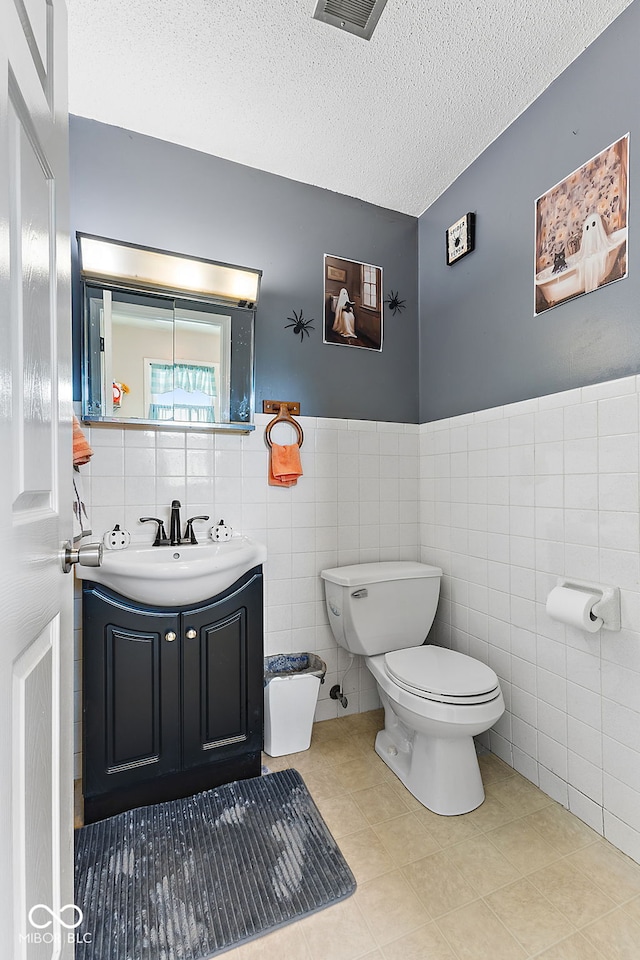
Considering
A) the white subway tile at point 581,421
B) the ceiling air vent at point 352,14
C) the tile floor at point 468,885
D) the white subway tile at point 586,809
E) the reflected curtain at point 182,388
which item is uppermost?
the ceiling air vent at point 352,14

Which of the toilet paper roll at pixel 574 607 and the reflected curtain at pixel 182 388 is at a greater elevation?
the reflected curtain at pixel 182 388

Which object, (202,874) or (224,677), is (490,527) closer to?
(224,677)

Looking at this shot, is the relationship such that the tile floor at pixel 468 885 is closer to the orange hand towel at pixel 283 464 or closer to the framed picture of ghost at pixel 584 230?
the orange hand towel at pixel 283 464

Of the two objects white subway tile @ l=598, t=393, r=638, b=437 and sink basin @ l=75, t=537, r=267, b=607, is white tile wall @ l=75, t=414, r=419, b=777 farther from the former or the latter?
white subway tile @ l=598, t=393, r=638, b=437

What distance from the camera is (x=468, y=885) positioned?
124 cm

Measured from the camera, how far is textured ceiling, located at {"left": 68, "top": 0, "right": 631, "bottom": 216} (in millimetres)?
1376

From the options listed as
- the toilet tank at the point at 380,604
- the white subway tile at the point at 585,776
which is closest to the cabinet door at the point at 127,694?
the toilet tank at the point at 380,604

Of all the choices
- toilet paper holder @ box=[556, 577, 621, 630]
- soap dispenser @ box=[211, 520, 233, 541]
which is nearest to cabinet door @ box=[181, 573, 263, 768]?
soap dispenser @ box=[211, 520, 233, 541]

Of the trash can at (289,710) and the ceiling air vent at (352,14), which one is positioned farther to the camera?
the trash can at (289,710)

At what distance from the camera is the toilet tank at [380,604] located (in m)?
1.88

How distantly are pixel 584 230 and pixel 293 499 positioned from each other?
1448 mm

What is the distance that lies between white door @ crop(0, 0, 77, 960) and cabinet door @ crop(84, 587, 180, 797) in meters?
0.72

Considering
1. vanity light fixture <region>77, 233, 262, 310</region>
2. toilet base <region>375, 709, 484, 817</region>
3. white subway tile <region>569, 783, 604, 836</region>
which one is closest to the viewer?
white subway tile <region>569, 783, 604, 836</region>

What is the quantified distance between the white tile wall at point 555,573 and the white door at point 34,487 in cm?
145
